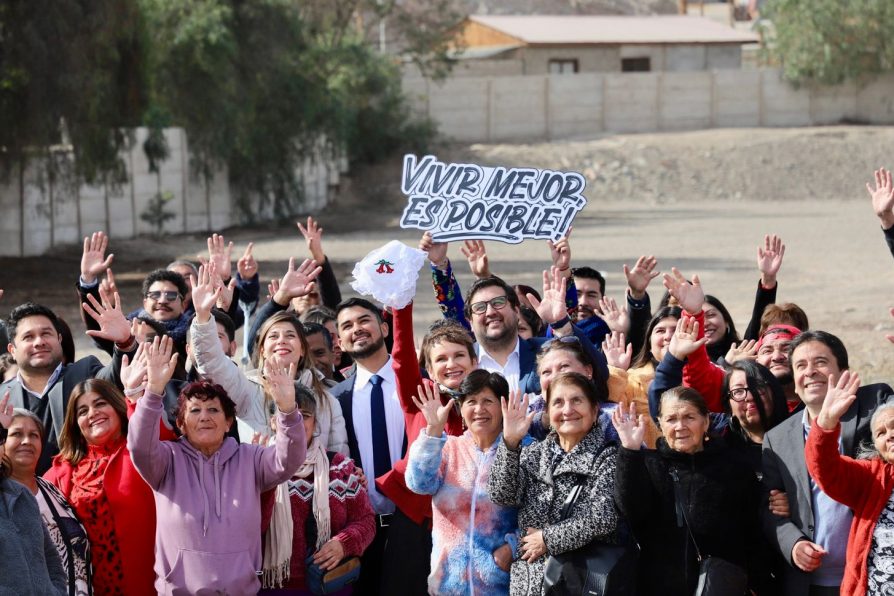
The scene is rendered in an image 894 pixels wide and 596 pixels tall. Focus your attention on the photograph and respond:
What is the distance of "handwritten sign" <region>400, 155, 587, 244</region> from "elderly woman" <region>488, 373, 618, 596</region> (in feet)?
6.03

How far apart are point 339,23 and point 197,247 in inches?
747

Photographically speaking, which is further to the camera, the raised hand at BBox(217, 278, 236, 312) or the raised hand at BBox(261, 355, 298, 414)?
the raised hand at BBox(217, 278, 236, 312)

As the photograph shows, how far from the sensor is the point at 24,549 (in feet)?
15.3

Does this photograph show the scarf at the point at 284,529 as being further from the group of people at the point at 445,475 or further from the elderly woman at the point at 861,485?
the elderly woman at the point at 861,485

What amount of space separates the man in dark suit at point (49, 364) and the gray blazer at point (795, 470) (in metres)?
3.07

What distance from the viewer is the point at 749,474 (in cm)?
554

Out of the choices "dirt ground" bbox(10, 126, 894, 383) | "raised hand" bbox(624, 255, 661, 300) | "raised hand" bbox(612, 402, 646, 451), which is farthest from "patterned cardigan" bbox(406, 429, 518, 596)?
"dirt ground" bbox(10, 126, 894, 383)

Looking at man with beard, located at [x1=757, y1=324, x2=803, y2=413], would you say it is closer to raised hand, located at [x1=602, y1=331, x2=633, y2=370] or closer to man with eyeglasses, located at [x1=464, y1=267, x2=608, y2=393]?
raised hand, located at [x1=602, y1=331, x2=633, y2=370]

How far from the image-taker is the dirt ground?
2016 cm

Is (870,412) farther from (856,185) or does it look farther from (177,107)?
(856,185)

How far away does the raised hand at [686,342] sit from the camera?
6012 mm

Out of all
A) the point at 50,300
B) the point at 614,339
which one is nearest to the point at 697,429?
the point at 614,339

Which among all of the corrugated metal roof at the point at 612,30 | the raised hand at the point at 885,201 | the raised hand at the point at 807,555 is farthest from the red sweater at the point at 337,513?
the corrugated metal roof at the point at 612,30

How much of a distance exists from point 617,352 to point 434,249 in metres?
1.28
